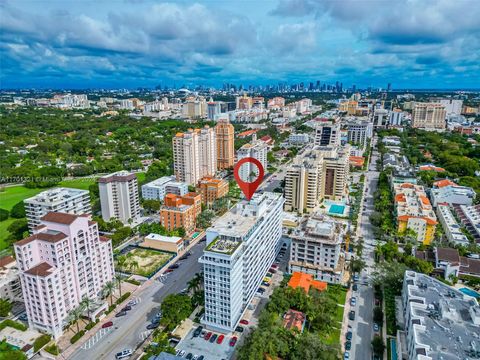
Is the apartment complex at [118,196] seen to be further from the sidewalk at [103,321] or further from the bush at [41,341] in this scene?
the bush at [41,341]

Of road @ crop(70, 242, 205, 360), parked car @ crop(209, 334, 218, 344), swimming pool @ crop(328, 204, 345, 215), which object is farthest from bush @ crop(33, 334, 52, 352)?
swimming pool @ crop(328, 204, 345, 215)

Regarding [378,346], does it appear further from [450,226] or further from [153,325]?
[450,226]

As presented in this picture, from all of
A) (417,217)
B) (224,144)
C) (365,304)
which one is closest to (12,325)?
(365,304)

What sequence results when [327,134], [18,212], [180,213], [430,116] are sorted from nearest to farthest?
1. [180,213]
2. [18,212]
3. [327,134]
4. [430,116]

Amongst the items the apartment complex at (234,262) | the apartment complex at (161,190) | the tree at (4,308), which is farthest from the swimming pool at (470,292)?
the tree at (4,308)

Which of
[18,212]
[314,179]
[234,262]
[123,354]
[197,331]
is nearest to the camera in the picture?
[123,354]

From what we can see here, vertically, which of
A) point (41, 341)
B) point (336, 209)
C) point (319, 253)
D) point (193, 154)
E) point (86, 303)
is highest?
point (193, 154)

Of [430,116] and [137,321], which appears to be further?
[430,116]
